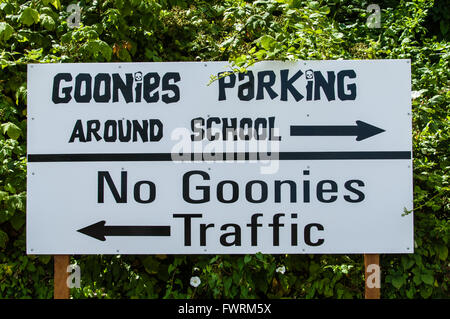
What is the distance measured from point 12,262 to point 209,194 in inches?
62.8

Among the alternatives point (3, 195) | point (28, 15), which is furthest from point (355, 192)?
point (28, 15)

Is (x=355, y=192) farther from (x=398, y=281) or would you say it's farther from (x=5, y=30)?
(x=5, y=30)

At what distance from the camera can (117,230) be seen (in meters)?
2.93

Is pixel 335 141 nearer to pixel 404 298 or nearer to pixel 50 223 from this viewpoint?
pixel 404 298

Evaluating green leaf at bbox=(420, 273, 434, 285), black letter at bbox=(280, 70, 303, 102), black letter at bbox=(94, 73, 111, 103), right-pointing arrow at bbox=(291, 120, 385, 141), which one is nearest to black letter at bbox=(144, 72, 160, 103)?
black letter at bbox=(94, 73, 111, 103)

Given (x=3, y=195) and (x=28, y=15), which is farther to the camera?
(x=28, y=15)

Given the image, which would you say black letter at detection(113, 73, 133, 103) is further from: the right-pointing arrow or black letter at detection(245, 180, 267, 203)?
the right-pointing arrow

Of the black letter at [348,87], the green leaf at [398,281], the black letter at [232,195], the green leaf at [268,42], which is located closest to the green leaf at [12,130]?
the black letter at [232,195]

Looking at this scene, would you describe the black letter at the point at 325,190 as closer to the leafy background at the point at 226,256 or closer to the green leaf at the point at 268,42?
the leafy background at the point at 226,256

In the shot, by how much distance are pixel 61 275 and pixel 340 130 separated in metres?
1.95

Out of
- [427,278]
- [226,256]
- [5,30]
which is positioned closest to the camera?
[427,278]

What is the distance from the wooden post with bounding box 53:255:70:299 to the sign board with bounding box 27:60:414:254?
0.10 m

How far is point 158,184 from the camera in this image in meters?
2.93
